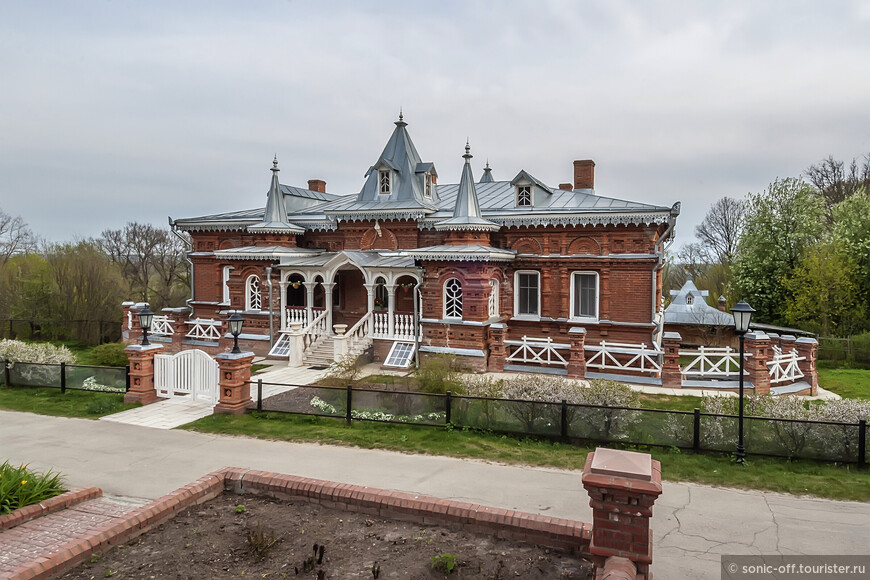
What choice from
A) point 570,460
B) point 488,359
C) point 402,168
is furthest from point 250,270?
point 570,460

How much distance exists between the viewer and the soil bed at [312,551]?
17.5ft

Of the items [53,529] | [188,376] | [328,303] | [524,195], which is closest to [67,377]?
[188,376]

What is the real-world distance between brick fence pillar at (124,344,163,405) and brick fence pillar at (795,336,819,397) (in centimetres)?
1734

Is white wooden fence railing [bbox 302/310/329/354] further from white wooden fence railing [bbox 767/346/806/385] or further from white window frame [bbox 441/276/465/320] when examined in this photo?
white wooden fence railing [bbox 767/346/806/385]

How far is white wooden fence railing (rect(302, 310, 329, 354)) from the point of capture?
19094 millimetres

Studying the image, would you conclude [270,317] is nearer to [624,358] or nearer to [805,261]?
[624,358]

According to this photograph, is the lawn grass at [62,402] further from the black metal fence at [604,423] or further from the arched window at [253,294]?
the arched window at [253,294]

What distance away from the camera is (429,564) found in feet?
17.8

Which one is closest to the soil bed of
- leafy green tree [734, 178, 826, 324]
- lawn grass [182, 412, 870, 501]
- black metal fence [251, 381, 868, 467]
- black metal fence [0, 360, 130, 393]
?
lawn grass [182, 412, 870, 501]

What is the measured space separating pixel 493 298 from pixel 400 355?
376cm

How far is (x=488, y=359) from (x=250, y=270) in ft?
32.7

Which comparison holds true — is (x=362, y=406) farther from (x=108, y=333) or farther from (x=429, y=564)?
(x=108, y=333)

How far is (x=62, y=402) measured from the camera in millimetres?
13125

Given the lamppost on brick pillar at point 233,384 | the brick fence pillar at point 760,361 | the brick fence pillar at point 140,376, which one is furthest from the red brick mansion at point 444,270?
the lamppost on brick pillar at point 233,384
